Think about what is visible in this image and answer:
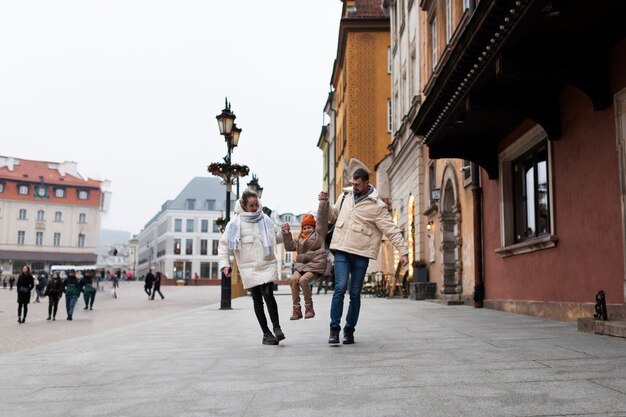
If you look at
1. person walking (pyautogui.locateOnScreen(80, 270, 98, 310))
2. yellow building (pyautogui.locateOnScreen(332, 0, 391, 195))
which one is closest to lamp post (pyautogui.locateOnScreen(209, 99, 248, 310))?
person walking (pyautogui.locateOnScreen(80, 270, 98, 310))

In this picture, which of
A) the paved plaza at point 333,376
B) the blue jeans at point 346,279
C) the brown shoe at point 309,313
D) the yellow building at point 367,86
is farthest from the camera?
the yellow building at point 367,86

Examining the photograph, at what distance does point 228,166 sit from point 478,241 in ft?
24.5

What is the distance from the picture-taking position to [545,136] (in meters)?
10.6

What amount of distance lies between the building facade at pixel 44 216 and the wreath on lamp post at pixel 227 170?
79.9 meters

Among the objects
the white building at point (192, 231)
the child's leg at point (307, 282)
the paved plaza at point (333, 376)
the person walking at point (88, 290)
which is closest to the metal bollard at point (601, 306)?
the paved plaza at point (333, 376)

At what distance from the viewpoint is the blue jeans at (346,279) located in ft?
23.1

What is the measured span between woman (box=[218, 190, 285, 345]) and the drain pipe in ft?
26.2

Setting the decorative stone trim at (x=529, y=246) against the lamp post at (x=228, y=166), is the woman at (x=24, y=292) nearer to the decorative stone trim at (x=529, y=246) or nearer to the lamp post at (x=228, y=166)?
the lamp post at (x=228, y=166)

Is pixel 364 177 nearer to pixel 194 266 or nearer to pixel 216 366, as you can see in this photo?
pixel 216 366

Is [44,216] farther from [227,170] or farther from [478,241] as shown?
[478,241]

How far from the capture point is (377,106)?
37.8 m

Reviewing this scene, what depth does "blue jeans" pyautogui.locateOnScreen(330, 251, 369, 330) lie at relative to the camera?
705 centimetres

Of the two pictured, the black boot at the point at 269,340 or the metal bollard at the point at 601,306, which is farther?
the metal bollard at the point at 601,306

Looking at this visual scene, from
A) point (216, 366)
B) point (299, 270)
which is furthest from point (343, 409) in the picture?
point (299, 270)
